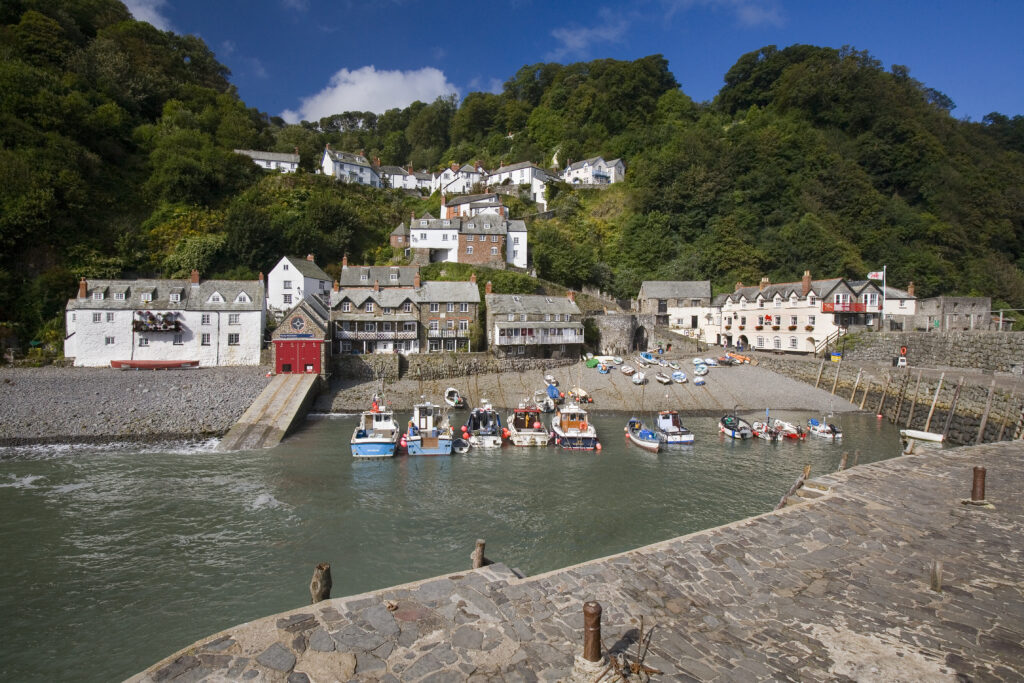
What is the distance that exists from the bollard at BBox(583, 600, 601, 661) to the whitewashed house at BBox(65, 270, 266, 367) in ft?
135

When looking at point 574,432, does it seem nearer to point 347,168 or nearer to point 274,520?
point 274,520

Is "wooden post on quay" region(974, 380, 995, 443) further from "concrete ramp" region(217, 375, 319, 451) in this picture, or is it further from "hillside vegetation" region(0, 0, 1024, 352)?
"concrete ramp" region(217, 375, 319, 451)

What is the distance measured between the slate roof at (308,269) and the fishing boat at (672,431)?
36116 millimetres

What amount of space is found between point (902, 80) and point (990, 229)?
41067 mm

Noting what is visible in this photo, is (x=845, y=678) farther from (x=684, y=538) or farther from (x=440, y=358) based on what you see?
(x=440, y=358)

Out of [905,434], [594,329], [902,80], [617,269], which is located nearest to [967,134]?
[902,80]

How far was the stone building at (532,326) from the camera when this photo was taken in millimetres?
44812

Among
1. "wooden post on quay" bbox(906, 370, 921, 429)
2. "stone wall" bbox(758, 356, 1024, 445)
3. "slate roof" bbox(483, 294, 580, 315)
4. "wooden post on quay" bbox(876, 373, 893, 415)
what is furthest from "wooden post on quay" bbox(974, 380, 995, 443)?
"slate roof" bbox(483, 294, 580, 315)

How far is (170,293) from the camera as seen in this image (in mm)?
40688

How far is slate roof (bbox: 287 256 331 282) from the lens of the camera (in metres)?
48.7

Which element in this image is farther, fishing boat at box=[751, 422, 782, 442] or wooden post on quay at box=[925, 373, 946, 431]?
wooden post on quay at box=[925, 373, 946, 431]

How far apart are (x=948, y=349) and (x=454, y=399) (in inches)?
1575

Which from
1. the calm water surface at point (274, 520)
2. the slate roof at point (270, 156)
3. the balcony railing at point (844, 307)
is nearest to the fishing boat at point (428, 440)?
the calm water surface at point (274, 520)

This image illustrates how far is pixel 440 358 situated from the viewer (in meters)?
42.7
